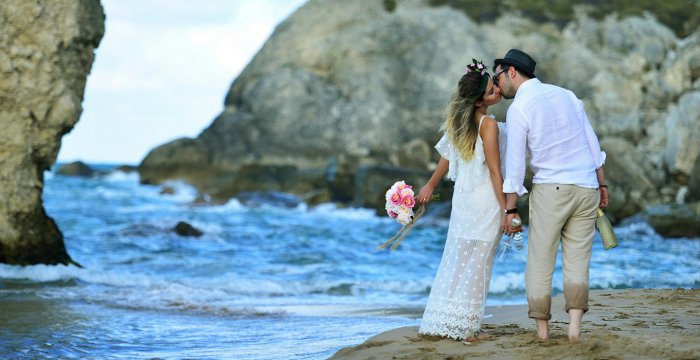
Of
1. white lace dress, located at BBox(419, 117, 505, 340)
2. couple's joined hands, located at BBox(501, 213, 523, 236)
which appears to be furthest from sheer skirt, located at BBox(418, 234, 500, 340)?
couple's joined hands, located at BBox(501, 213, 523, 236)

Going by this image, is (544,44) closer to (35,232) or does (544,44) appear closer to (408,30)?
(408,30)

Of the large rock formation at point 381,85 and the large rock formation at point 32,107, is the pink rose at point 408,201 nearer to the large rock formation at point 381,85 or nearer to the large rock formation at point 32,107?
the large rock formation at point 32,107

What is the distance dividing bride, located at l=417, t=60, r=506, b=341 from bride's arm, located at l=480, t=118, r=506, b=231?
3cm

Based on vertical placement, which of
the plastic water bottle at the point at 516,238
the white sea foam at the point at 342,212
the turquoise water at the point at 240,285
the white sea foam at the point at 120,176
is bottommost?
the turquoise water at the point at 240,285

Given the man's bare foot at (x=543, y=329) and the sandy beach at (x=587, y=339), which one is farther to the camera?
the man's bare foot at (x=543, y=329)

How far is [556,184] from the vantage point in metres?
5.45

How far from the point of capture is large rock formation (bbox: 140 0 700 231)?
3872 cm

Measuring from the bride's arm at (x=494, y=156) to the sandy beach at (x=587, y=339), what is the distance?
2.74ft

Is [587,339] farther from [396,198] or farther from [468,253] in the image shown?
[396,198]

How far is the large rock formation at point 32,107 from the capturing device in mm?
11320

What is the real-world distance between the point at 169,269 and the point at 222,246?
11.9ft

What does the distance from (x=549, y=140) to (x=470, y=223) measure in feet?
2.59

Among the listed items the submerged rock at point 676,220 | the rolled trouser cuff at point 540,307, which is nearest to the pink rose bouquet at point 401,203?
the rolled trouser cuff at point 540,307

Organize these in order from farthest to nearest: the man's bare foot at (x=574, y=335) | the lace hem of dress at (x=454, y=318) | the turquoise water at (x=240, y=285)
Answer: the turquoise water at (x=240, y=285) < the lace hem of dress at (x=454, y=318) < the man's bare foot at (x=574, y=335)
